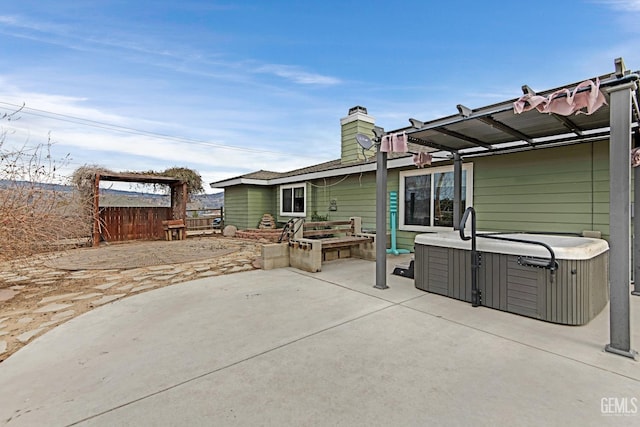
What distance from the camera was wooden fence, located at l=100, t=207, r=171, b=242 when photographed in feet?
34.4

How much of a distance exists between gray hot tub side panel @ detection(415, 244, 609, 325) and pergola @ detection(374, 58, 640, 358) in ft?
1.80

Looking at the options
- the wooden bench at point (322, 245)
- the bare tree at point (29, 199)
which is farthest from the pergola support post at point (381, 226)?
the bare tree at point (29, 199)

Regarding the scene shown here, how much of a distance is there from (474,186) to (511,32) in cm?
367

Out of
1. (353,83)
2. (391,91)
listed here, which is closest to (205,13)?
(353,83)

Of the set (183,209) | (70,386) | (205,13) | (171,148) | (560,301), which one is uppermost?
(205,13)

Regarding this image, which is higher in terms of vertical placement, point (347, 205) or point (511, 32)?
point (511, 32)

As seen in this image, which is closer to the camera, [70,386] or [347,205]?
[70,386]

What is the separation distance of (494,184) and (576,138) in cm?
164

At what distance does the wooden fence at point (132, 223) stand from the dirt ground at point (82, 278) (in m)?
2.19

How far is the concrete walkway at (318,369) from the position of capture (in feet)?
5.55

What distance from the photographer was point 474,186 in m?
6.23

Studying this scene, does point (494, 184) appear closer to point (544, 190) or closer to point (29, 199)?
point (544, 190)

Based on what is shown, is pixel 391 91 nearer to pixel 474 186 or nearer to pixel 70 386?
pixel 474 186

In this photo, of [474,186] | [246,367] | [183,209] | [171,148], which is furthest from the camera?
[171,148]
